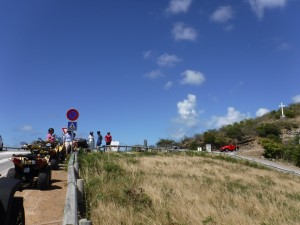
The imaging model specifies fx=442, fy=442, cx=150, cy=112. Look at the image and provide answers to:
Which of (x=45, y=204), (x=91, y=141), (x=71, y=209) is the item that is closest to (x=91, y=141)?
(x=91, y=141)

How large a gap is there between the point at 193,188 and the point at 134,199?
3.92 metres

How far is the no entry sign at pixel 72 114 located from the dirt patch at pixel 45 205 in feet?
24.6

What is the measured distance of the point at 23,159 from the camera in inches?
477

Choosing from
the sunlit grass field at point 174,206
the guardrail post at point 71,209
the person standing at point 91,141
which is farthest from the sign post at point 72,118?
the guardrail post at point 71,209

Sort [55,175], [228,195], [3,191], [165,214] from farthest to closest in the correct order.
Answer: [55,175], [228,195], [165,214], [3,191]

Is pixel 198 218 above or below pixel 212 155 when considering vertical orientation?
below

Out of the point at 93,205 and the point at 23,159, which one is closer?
the point at 93,205

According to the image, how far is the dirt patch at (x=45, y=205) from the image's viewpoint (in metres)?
8.64

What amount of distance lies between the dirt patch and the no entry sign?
7.50m

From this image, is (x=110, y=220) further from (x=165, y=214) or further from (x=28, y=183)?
(x=28, y=183)

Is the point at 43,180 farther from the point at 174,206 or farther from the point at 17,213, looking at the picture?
the point at 17,213

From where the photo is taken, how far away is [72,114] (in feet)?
68.6

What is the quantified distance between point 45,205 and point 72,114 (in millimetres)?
11053

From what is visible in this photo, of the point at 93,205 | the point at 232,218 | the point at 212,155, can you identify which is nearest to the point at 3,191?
the point at 93,205
